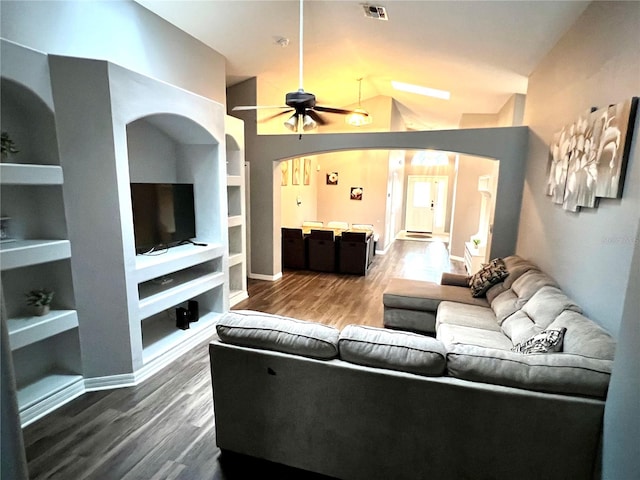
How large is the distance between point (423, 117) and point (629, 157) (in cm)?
757

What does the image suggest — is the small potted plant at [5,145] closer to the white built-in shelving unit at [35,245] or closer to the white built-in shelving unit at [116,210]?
the white built-in shelving unit at [35,245]

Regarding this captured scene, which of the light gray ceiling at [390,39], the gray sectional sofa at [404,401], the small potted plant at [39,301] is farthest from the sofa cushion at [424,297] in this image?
the small potted plant at [39,301]

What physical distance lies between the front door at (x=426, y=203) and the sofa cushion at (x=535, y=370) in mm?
11364

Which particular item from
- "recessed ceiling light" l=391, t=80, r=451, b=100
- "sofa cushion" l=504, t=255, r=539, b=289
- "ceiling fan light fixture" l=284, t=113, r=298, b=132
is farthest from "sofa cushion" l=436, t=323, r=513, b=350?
"recessed ceiling light" l=391, t=80, r=451, b=100

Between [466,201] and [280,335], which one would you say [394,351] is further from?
[466,201]

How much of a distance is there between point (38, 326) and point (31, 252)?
549 mm

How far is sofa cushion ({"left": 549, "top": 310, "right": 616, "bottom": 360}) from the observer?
5.79ft

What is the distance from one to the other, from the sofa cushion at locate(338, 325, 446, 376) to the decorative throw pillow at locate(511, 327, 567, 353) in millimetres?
852

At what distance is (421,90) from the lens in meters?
6.22

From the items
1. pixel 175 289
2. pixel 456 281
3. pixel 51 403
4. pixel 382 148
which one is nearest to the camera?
pixel 51 403

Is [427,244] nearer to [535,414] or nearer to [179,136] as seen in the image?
[179,136]

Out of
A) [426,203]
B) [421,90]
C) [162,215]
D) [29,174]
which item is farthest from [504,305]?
Result: [426,203]

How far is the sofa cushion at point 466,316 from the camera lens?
10.2ft

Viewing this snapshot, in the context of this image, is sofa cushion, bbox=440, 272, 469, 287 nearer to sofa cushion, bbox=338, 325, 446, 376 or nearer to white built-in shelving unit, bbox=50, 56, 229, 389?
sofa cushion, bbox=338, 325, 446, 376
